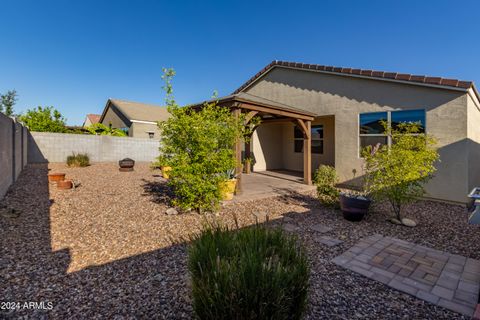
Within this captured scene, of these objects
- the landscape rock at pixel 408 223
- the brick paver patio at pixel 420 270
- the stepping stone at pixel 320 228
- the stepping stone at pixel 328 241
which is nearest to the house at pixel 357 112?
the landscape rock at pixel 408 223

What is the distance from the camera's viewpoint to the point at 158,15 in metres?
12.9

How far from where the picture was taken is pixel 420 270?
133 inches

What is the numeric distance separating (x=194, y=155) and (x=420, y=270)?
4.77m

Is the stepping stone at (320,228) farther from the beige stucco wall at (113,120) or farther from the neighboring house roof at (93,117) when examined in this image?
the neighboring house roof at (93,117)

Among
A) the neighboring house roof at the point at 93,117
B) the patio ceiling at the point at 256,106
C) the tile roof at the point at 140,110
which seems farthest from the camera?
the neighboring house roof at the point at 93,117

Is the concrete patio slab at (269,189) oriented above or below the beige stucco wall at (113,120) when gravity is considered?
below

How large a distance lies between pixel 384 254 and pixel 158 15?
14.8 metres

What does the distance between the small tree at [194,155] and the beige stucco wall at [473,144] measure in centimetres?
738

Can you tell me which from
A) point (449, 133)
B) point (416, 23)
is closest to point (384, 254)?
point (449, 133)

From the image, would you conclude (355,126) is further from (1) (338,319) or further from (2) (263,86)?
(1) (338,319)

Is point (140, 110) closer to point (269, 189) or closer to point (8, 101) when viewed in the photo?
point (8, 101)

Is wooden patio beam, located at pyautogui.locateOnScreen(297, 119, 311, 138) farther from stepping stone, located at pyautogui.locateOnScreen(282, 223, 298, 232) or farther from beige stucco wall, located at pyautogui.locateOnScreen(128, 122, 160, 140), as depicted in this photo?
beige stucco wall, located at pyautogui.locateOnScreen(128, 122, 160, 140)

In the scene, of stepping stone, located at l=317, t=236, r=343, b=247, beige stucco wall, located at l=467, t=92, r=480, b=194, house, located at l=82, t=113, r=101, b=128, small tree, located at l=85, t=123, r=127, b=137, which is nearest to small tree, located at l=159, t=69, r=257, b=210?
stepping stone, located at l=317, t=236, r=343, b=247

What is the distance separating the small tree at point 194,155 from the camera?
5641 mm
